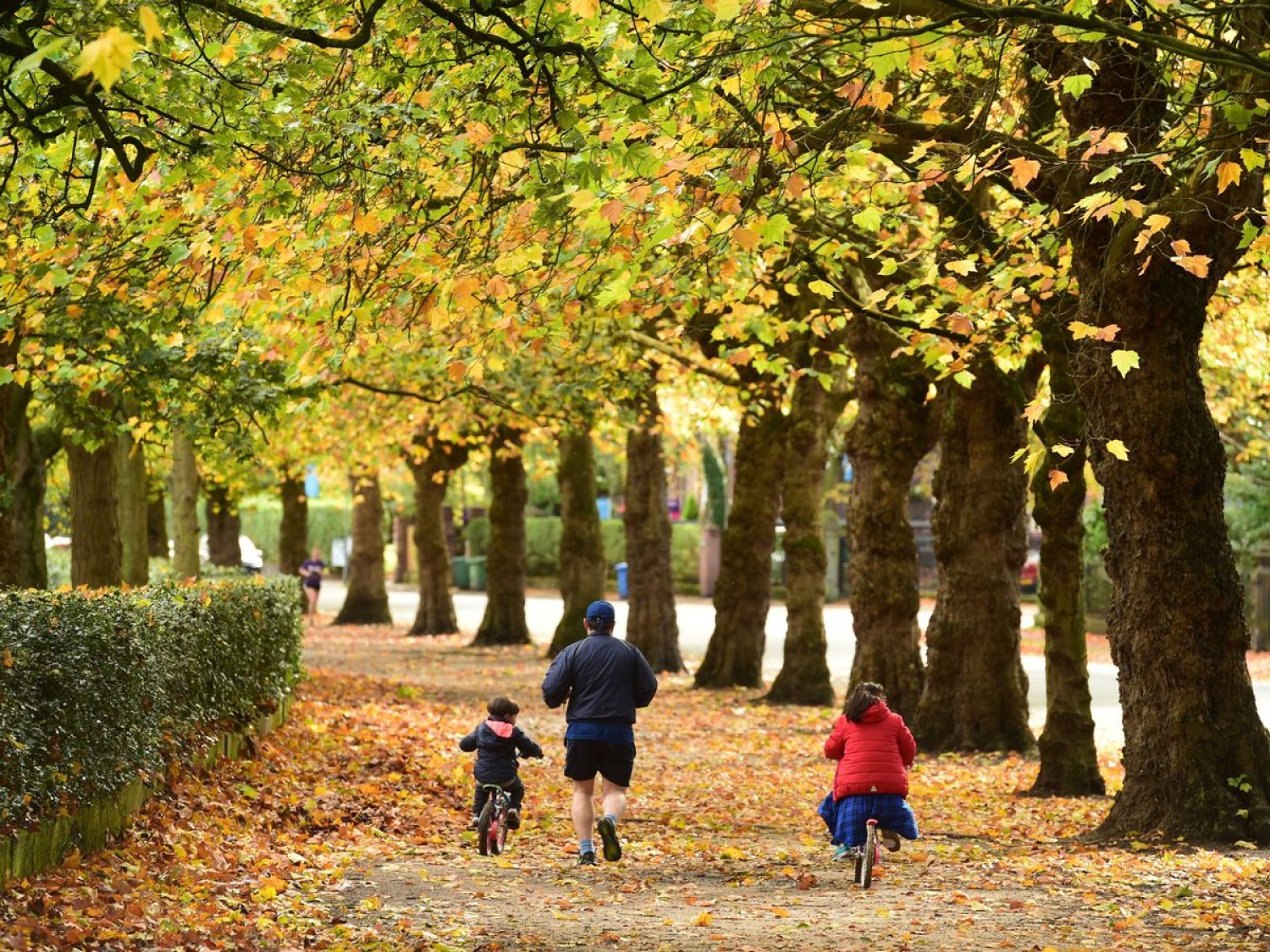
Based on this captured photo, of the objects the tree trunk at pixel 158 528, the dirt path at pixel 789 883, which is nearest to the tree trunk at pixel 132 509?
the dirt path at pixel 789 883

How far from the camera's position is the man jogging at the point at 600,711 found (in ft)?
37.7

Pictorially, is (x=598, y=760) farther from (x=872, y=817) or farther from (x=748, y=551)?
(x=748, y=551)

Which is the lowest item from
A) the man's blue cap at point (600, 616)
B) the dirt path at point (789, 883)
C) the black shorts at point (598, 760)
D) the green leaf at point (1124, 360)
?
the dirt path at point (789, 883)

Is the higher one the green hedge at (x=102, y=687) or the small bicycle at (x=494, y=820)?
the green hedge at (x=102, y=687)

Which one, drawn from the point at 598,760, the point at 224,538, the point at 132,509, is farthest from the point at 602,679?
the point at 224,538

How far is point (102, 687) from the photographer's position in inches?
391

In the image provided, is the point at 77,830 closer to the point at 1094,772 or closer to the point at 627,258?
the point at 627,258

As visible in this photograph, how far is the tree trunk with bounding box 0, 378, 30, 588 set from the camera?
1595 centimetres

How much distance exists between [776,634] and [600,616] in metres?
29.6

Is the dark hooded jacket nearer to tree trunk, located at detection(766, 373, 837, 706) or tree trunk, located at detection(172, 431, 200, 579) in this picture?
tree trunk, located at detection(172, 431, 200, 579)

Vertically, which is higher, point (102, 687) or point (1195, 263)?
point (1195, 263)

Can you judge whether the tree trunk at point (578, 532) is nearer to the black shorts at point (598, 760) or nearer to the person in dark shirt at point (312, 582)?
the person in dark shirt at point (312, 582)

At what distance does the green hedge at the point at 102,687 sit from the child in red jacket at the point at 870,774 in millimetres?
4275

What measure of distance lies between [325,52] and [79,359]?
17.5ft
